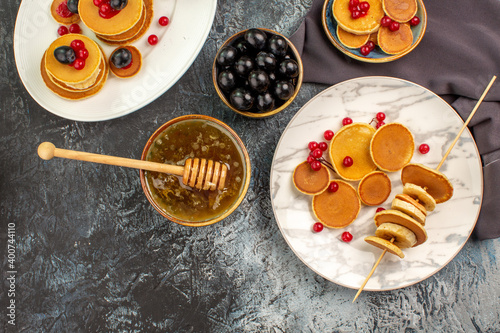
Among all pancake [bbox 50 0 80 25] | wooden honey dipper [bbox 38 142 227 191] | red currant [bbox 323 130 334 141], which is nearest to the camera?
wooden honey dipper [bbox 38 142 227 191]

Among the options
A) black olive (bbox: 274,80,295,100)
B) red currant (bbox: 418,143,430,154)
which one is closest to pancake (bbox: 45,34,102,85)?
black olive (bbox: 274,80,295,100)

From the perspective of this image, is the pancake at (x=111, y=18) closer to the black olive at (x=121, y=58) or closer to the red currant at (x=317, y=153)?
the black olive at (x=121, y=58)

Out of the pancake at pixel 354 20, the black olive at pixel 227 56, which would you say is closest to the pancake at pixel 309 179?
the black olive at pixel 227 56

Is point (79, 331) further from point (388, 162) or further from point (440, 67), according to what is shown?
point (440, 67)

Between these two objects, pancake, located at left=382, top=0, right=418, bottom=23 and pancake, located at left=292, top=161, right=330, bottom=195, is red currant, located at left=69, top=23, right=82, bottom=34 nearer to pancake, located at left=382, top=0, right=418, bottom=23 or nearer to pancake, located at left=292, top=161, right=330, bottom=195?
pancake, located at left=292, top=161, right=330, bottom=195

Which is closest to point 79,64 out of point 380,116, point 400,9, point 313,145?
point 313,145

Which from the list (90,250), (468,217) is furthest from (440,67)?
(90,250)

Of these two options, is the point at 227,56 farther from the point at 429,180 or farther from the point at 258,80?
the point at 429,180
